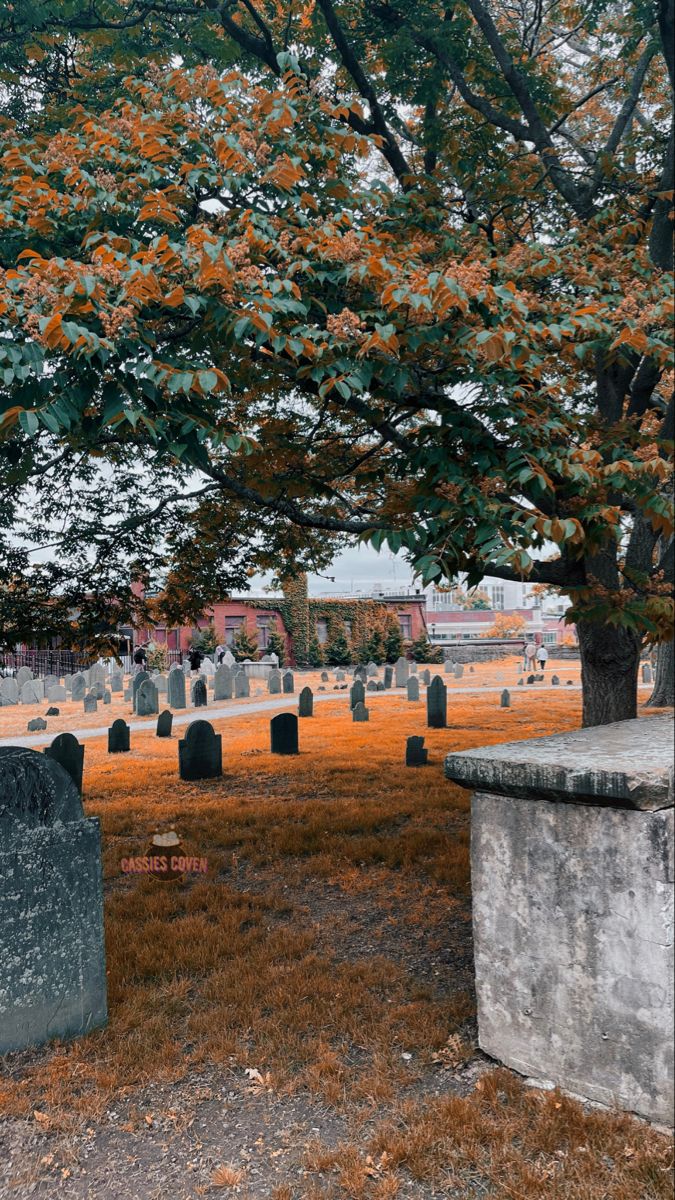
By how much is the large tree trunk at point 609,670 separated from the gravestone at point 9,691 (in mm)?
20275

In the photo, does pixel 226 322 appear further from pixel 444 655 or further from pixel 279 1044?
pixel 444 655

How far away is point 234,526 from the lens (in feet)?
26.6

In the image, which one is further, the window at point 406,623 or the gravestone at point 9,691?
the window at point 406,623

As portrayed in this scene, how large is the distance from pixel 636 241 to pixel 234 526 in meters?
5.01

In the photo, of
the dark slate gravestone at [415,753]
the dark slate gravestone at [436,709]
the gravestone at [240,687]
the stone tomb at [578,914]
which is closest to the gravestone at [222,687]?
the gravestone at [240,687]

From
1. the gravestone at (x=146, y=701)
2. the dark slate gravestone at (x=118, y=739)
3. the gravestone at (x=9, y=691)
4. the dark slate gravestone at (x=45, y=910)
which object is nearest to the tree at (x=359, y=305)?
the dark slate gravestone at (x=45, y=910)

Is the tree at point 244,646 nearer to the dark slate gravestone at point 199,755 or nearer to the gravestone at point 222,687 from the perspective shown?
the gravestone at point 222,687

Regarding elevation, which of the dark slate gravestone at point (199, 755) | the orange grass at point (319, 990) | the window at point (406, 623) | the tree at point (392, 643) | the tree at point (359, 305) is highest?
the tree at point (359, 305)

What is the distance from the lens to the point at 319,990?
3730 millimetres

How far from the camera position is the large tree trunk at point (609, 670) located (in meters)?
6.66

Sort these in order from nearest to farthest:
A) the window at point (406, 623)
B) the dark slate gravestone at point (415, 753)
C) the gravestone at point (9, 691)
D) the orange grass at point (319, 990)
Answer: the orange grass at point (319, 990), the dark slate gravestone at point (415, 753), the gravestone at point (9, 691), the window at point (406, 623)

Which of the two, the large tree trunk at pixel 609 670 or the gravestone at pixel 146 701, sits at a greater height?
the large tree trunk at pixel 609 670

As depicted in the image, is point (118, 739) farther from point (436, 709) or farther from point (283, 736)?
point (436, 709)

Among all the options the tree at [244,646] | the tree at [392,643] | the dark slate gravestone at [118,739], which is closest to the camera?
the dark slate gravestone at [118,739]
